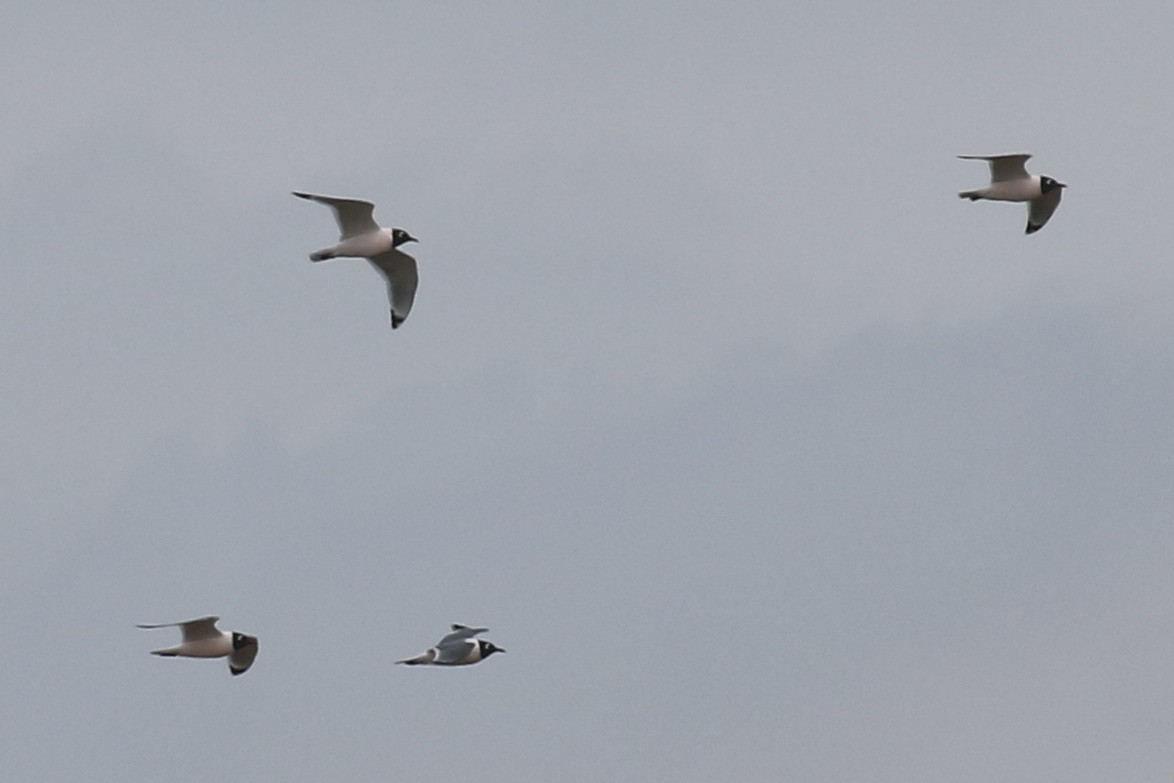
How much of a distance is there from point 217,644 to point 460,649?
4.19 meters

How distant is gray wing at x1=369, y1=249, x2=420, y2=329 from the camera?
45.2 metres


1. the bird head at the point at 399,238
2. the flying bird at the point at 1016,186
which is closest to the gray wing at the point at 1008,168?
the flying bird at the point at 1016,186

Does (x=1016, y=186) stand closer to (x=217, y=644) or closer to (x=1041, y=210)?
(x=1041, y=210)

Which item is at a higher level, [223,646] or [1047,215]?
[1047,215]

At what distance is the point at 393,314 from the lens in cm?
4559

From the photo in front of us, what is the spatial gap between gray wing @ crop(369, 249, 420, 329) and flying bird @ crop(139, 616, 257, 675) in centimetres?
557

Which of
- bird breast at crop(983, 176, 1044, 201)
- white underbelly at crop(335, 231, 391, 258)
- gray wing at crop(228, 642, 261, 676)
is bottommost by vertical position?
gray wing at crop(228, 642, 261, 676)

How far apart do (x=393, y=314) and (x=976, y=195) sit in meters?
9.54

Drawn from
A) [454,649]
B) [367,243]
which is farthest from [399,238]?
[454,649]

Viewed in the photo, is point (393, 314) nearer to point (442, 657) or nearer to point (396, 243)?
point (396, 243)

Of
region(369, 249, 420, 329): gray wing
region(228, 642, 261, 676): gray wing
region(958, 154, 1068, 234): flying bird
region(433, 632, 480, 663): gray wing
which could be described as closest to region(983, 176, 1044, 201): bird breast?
region(958, 154, 1068, 234): flying bird

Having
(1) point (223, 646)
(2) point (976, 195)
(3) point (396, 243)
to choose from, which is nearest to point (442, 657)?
(1) point (223, 646)

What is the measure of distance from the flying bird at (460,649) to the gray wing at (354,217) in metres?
6.83

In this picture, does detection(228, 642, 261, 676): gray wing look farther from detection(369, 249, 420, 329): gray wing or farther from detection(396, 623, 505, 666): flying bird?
detection(369, 249, 420, 329): gray wing
